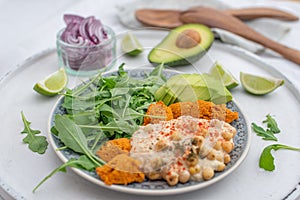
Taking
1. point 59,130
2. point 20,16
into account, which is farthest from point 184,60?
point 20,16

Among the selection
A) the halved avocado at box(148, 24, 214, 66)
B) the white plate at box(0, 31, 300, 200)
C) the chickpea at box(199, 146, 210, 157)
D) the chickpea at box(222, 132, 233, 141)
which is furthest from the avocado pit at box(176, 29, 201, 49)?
the chickpea at box(199, 146, 210, 157)

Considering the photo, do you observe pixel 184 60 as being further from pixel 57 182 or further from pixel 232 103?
pixel 57 182

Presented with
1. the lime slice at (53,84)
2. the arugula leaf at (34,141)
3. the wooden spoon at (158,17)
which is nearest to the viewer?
the arugula leaf at (34,141)

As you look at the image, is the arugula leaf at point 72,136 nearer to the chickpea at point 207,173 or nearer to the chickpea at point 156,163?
the chickpea at point 156,163

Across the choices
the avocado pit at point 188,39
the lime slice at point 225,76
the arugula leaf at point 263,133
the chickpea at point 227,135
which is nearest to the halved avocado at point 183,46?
the avocado pit at point 188,39

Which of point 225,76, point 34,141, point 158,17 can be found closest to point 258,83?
point 225,76

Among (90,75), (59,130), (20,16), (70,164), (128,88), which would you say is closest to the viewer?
(70,164)
